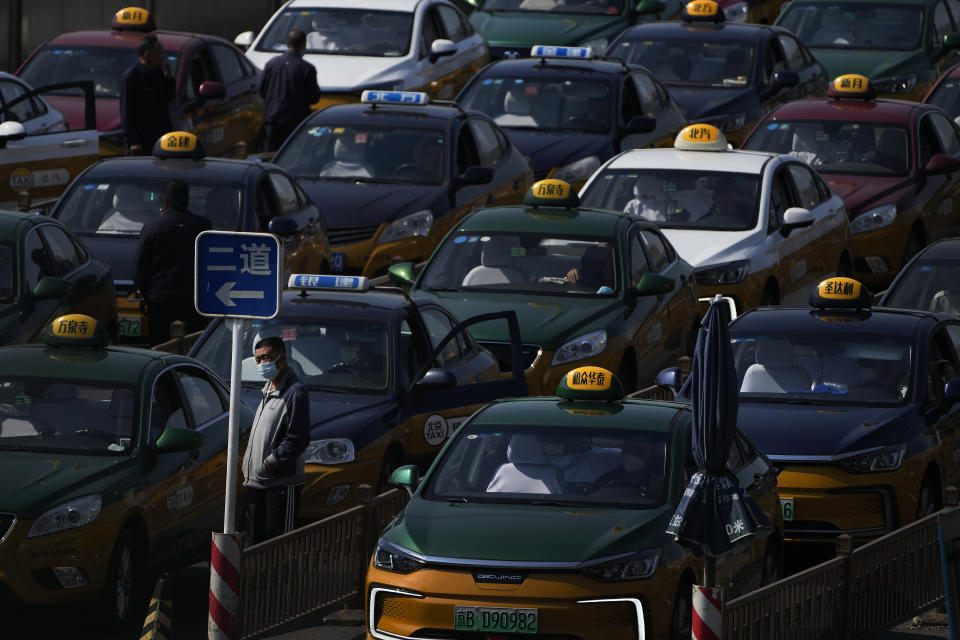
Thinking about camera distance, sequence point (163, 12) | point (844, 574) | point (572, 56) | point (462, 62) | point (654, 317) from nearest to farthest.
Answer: point (844, 574), point (654, 317), point (572, 56), point (462, 62), point (163, 12)

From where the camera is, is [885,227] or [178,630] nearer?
[178,630]

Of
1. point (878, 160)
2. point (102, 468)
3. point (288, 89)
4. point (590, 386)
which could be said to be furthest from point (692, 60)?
point (102, 468)

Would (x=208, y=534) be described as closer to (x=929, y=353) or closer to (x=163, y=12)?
(x=929, y=353)

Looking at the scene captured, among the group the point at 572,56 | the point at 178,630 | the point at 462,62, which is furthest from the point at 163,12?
the point at 178,630

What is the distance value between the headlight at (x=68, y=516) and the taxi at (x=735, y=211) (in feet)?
30.5

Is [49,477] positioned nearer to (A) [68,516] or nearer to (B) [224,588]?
(A) [68,516]

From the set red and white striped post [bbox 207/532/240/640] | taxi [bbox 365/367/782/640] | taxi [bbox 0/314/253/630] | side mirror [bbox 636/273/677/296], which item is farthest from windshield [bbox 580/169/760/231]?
red and white striped post [bbox 207/532/240/640]

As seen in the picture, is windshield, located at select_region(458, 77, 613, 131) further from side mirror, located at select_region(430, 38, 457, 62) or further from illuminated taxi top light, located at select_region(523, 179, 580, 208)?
illuminated taxi top light, located at select_region(523, 179, 580, 208)

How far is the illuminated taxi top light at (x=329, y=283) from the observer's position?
16625 millimetres

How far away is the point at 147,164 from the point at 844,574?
33.0 feet

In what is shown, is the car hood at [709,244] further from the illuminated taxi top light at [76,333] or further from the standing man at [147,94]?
the illuminated taxi top light at [76,333]

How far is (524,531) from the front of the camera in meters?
11.9

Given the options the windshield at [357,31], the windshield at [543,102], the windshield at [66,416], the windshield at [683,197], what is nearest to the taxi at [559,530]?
the windshield at [66,416]

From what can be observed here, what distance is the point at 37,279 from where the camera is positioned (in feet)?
58.6
